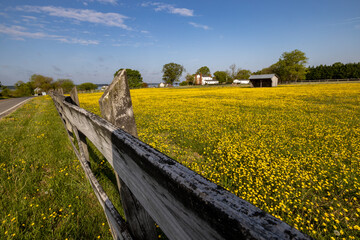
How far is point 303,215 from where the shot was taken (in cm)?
311

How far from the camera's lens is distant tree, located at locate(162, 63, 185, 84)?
121 metres

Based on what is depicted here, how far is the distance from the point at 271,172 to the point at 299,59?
101207mm

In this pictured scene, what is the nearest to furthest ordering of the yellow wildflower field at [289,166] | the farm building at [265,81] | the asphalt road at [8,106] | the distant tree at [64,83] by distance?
the yellow wildflower field at [289,166]
the asphalt road at [8,106]
the farm building at [265,81]
the distant tree at [64,83]

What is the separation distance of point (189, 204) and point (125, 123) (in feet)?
3.61

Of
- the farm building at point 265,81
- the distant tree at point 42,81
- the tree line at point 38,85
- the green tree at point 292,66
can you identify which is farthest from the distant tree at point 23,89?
the green tree at point 292,66

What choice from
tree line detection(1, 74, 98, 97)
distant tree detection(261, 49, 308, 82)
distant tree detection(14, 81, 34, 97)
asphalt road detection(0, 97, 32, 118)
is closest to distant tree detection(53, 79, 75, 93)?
tree line detection(1, 74, 98, 97)

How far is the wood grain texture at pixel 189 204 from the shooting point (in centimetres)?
40

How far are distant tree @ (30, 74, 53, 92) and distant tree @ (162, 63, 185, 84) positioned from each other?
68.8 m

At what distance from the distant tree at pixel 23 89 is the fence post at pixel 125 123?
101729 millimetres

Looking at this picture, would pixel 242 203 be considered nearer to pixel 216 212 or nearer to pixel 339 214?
pixel 216 212

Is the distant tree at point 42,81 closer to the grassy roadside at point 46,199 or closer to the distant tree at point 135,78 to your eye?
the distant tree at point 135,78

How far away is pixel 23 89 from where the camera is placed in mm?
75750

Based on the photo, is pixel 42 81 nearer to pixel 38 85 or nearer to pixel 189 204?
pixel 38 85

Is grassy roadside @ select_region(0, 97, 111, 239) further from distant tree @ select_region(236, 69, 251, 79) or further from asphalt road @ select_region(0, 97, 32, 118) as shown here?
distant tree @ select_region(236, 69, 251, 79)
